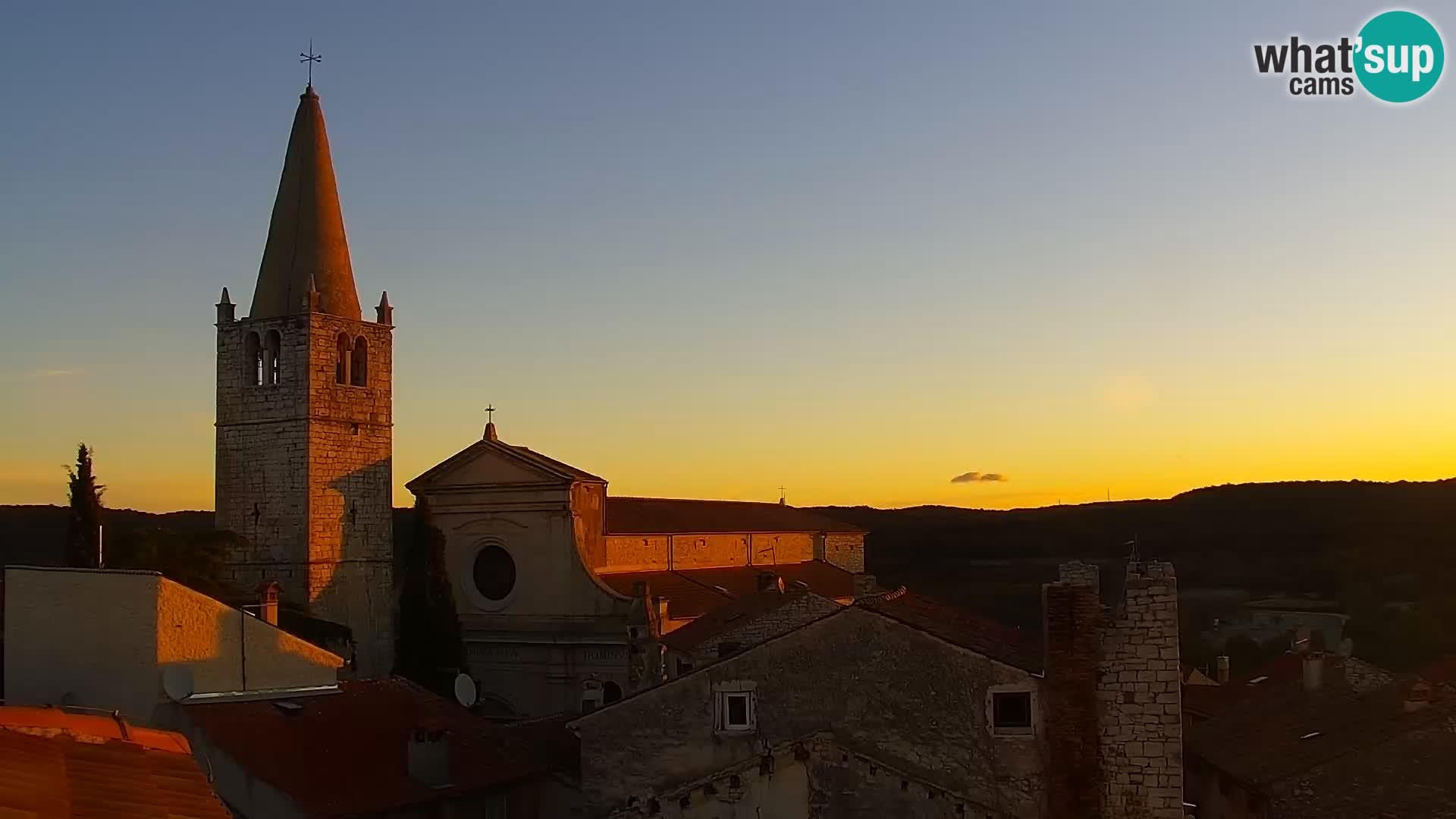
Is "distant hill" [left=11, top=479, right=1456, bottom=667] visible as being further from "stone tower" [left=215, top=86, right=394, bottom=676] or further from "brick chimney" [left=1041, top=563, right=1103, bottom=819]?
"brick chimney" [left=1041, top=563, right=1103, bottom=819]

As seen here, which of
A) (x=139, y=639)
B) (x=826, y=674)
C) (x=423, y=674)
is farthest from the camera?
(x=423, y=674)

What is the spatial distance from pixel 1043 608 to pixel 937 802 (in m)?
2.99

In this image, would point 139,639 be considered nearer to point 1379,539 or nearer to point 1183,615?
point 1183,615

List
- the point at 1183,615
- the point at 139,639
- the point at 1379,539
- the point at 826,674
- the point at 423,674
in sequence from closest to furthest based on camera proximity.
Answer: the point at 826,674
the point at 139,639
the point at 423,674
the point at 1183,615
the point at 1379,539

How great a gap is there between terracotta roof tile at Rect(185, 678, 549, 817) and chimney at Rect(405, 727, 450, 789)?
0.55 ft

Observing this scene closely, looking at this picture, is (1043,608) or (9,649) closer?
(1043,608)

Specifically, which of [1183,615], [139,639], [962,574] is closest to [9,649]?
[139,639]

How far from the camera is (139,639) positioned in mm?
22969

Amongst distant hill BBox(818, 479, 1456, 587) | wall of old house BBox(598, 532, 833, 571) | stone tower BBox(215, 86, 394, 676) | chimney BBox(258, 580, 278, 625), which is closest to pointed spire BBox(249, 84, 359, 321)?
→ stone tower BBox(215, 86, 394, 676)

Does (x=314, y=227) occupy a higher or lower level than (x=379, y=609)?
higher

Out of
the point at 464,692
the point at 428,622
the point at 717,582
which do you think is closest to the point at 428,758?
the point at 464,692

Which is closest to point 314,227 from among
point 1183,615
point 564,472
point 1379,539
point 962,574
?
point 564,472

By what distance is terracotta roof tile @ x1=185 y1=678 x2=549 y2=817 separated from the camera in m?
21.2

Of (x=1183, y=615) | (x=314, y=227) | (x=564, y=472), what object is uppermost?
(x=314, y=227)
